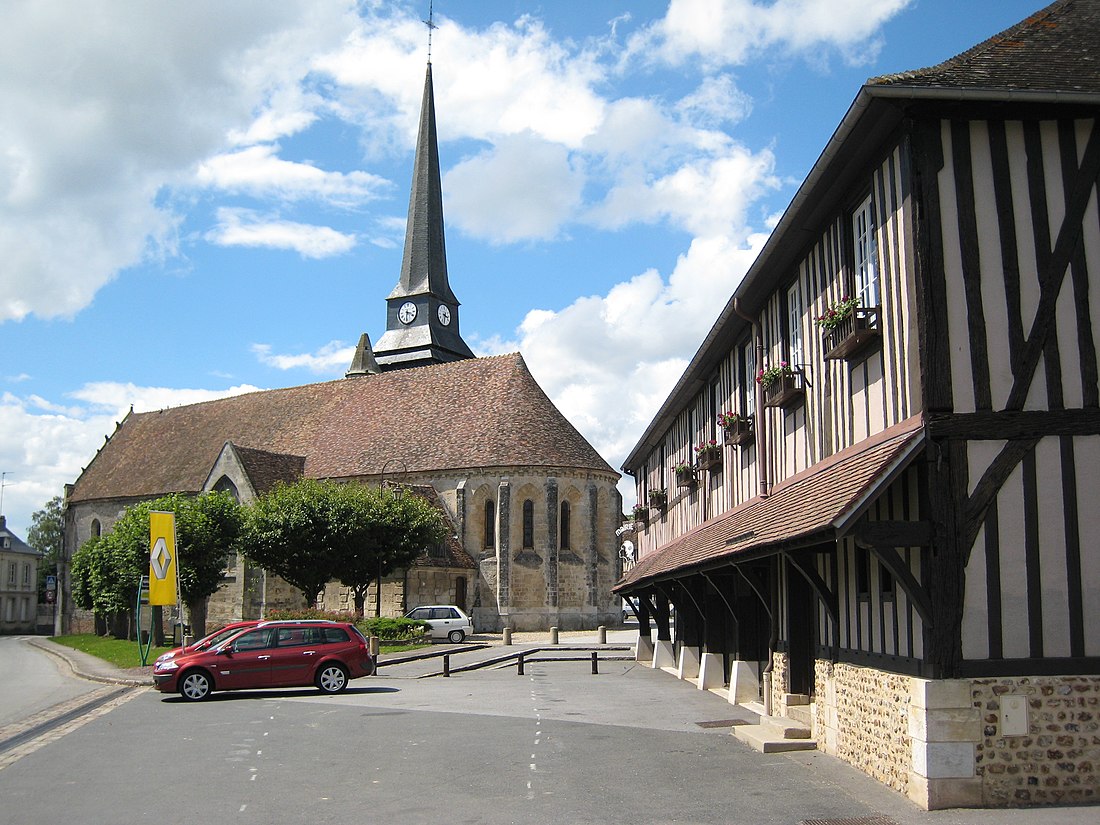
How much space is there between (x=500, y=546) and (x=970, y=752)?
38522mm

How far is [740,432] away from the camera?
645 inches

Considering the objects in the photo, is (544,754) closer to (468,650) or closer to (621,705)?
(621,705)

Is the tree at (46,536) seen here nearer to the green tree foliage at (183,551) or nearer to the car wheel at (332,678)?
the green tree foliage at (183,551)

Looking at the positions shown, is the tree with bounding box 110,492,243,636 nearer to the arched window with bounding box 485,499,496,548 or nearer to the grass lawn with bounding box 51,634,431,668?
the grass lawn with bounding box 51,634,431,668

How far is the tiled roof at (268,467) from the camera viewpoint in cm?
4891

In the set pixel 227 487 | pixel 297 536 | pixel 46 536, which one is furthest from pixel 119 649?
pixel 46 536

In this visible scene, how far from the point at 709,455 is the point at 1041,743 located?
10523 millimetres

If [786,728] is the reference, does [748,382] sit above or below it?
above

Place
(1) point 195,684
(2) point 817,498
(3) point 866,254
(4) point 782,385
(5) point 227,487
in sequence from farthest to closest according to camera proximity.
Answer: (5) point 227,487 → (1) point 195,684 → (4) point 782,385 → (3) point 866,254 → (2) point 817,498

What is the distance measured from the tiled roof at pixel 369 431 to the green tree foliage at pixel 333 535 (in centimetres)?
760

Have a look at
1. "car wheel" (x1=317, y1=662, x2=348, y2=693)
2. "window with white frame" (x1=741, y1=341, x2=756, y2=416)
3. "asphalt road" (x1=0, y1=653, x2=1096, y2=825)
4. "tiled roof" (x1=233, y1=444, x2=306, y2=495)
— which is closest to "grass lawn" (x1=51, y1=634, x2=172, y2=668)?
"tiled roof" (x1=233, y1=444, x2=306, y2=495)

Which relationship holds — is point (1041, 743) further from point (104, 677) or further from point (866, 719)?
point (104, 677)

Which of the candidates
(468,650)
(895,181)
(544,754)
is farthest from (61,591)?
(895,181)

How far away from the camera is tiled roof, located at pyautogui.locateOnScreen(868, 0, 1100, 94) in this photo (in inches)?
367
